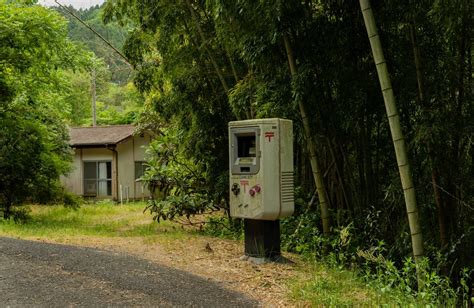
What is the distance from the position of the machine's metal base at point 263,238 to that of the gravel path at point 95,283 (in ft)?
3.33

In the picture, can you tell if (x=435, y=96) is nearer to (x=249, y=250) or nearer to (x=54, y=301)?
(x=249, y=250)

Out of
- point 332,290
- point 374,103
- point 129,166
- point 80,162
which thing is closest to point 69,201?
point 129,166

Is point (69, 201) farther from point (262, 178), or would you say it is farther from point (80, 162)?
point (80, 162)

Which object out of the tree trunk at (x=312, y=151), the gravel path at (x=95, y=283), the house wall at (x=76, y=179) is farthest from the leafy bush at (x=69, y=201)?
the house wall at (x=76, y=179)

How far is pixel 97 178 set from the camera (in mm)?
20141

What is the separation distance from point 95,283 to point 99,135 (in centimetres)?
1677

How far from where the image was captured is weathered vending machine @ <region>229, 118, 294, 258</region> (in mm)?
5516

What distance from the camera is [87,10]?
129 ft

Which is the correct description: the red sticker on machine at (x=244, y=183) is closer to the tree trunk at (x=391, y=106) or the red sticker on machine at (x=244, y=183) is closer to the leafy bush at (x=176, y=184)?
the tree trunk at (x=391, y=106)

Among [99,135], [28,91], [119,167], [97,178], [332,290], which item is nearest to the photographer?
[332,290]

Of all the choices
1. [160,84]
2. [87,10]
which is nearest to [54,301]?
[160,84]

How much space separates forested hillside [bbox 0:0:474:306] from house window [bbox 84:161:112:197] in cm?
1097

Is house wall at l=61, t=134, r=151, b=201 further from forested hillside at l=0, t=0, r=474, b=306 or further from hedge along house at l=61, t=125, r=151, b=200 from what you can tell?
forested hillside at l=0, t=0, r=474, b=306

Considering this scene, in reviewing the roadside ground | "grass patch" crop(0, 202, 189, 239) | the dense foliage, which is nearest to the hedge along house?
"grass patch" crop(0, 202, 189, 239)
